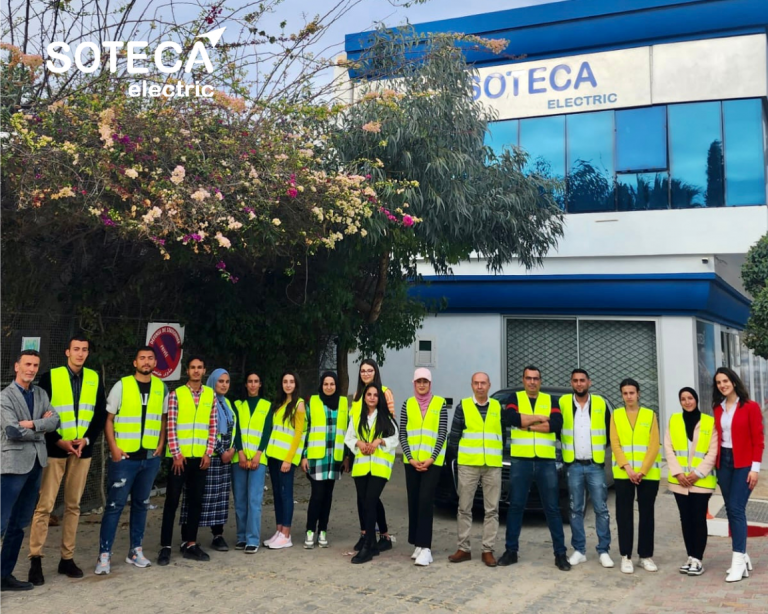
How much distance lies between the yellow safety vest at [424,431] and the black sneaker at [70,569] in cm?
303

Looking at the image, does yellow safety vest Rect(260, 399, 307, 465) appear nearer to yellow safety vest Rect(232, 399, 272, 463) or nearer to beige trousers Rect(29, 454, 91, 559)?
yellow safety vest Rect(232, 399, 272, 463)

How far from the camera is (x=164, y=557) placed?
6.48 m

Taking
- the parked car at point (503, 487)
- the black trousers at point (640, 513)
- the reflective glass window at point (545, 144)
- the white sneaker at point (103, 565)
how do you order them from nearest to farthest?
the white sneaker at point (103, 565), the black trousers at point (640, 513), the parked car at point (503, 487), the reflective glass window at point (545, 144)

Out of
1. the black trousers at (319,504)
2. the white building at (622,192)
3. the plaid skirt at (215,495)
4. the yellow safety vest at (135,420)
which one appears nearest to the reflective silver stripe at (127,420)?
the yellow safety vest at (135,420)

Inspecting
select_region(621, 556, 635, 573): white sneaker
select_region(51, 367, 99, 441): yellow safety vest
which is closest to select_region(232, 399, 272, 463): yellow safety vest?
select_region(51, 367, 99, 441): yellow safety vest

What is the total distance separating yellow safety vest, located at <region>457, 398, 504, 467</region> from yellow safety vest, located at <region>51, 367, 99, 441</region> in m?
3.30

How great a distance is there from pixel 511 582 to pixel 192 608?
2.62 metres

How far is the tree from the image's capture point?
418 inches

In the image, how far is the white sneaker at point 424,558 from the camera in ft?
21.6

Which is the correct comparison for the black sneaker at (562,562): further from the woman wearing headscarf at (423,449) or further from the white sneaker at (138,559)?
the white sneaker at (138,559)

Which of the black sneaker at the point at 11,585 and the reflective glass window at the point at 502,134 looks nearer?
the black sneaker at the point at 11,585

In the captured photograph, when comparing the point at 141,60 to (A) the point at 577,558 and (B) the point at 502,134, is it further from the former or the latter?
(B) the point at 502,134

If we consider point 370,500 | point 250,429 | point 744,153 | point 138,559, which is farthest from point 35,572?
point 744,153

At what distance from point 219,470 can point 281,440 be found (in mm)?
672
